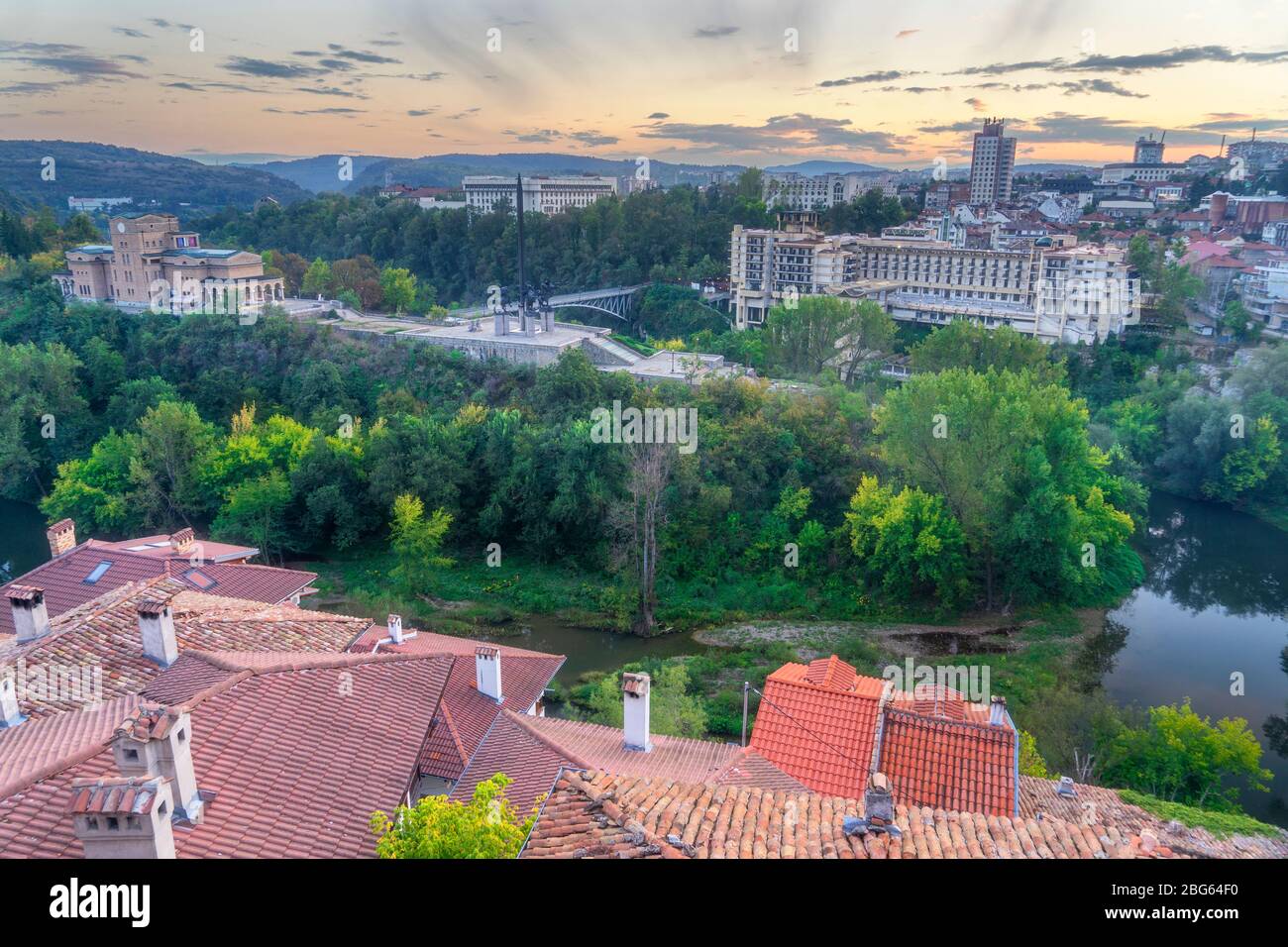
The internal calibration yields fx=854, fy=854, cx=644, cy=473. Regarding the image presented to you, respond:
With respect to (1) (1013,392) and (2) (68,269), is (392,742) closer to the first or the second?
(1) (1013,392)

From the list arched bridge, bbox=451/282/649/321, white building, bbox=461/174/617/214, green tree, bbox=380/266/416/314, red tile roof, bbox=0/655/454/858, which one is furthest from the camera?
white building, bbox=461/174/617/214

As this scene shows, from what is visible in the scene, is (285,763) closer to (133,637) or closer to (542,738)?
(542,738)

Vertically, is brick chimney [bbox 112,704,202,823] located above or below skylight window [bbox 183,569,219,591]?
above

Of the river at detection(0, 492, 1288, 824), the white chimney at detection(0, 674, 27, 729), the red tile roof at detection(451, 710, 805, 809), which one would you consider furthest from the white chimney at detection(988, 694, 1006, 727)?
the white chimney at detection(0, 674, 27, 729)

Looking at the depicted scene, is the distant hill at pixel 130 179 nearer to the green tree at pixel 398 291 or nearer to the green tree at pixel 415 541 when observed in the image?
the green tree at pixel 398 291

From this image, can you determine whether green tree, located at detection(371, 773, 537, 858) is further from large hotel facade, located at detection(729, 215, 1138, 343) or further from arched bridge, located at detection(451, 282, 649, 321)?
arched bridge, located at detection(451, 282, 649, 321)

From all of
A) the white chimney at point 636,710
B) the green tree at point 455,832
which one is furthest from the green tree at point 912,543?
the green tree at point 455,832
